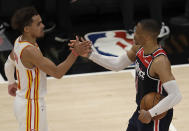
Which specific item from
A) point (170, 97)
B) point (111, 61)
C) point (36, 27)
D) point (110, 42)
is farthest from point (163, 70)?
point (110, 42)

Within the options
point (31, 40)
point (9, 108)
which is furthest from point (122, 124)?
point (31, 40)

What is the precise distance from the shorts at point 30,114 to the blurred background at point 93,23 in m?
2.74

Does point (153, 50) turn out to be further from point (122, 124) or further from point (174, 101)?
point (122, 124)

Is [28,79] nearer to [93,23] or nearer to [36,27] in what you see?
[36,27]

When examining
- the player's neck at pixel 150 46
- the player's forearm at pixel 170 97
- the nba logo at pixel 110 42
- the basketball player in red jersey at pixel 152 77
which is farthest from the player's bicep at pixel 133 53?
the nba logo at pixel 110 42

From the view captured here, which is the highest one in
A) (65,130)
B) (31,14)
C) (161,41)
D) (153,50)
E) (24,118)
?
(31,14)

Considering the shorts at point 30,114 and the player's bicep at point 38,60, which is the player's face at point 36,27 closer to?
the player's bicep at point 38,60

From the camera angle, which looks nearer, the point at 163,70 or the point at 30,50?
the point at 163,70

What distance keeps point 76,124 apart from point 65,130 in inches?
7.2

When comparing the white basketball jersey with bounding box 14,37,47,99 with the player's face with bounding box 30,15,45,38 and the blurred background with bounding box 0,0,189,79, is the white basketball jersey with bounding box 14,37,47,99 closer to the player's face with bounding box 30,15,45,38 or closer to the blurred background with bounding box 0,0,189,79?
the player's face with bounding box 30,15,45,38

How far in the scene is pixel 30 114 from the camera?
373cm

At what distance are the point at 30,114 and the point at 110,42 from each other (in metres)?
4.09

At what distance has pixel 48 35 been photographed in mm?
8023

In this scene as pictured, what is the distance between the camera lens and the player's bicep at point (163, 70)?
3.33 m
